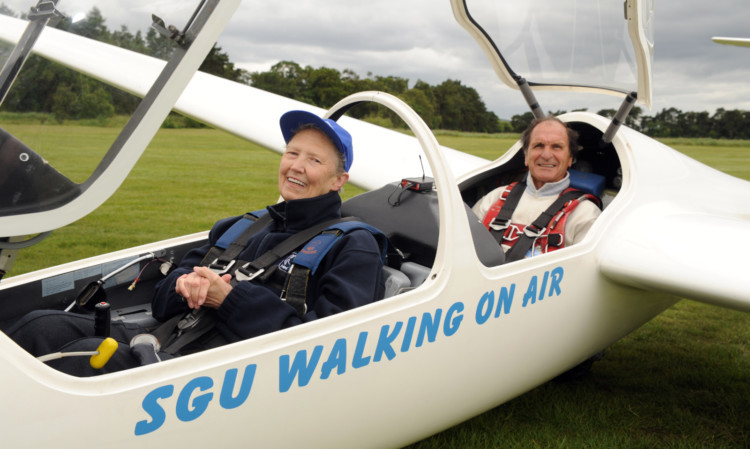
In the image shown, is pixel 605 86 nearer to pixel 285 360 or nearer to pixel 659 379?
pixel 659 379

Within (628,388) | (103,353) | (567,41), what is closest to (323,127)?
(103,353)

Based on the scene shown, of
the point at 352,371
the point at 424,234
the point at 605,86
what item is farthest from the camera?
the point at 605,86

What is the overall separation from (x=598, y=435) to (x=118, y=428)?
2.43 m

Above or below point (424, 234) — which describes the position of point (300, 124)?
above

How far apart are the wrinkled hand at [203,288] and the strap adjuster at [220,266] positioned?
0.30m

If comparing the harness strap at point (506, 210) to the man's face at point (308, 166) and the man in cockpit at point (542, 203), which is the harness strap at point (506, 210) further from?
the man's face at point (308, 166)

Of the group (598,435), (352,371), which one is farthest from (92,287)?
(598,435)

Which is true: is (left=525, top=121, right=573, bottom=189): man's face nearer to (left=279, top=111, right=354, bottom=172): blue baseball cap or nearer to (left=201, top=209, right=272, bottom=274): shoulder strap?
(left=279, top=111, right=354, bottom=172): blue baseball cap

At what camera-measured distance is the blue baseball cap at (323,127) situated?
8.32 feet

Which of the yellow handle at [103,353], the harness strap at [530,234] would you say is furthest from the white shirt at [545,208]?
the yellow handle at [103,353]

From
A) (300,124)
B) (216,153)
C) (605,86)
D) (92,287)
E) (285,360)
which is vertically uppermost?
(605,86)

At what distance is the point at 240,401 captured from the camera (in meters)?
1.89

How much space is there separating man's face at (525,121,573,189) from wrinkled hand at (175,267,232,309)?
2.12 metres

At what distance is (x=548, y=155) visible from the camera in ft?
11.8
